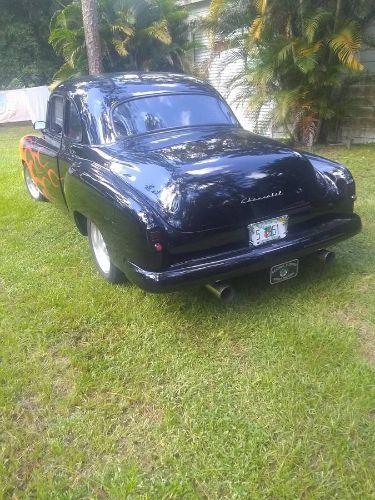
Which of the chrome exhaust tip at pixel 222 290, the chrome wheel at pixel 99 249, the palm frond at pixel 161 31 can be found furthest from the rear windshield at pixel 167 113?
the palm frond at pixel 161 31

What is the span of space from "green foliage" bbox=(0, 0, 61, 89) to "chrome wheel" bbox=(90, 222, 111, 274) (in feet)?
64.1

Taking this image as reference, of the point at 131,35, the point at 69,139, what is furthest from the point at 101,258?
the point at 131,35

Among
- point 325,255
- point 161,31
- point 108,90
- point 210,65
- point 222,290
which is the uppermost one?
point 161,31

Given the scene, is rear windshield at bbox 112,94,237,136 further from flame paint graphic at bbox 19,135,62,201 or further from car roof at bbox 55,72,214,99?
flame paint graphic at bbox 19,135,62,201

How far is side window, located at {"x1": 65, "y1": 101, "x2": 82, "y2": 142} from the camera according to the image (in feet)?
13.2

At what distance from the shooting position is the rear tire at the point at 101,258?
3.71m

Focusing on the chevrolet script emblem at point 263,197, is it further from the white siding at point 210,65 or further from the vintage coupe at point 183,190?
the white siding at point 210,65

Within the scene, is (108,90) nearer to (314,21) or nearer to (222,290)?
(222,290)

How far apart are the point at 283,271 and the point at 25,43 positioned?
Answer: 70.6ft

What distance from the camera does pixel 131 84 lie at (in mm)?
4109

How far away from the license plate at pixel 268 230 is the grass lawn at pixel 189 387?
0.55m

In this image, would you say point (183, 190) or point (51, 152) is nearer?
point (183, 190)

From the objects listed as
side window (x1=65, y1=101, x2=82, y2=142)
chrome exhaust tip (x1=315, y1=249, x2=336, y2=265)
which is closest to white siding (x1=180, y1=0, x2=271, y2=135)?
side window (x1=65, y1=101, x2=82, y2=142)

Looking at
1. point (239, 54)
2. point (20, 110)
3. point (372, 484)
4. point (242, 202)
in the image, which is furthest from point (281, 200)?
point (20, 110)
